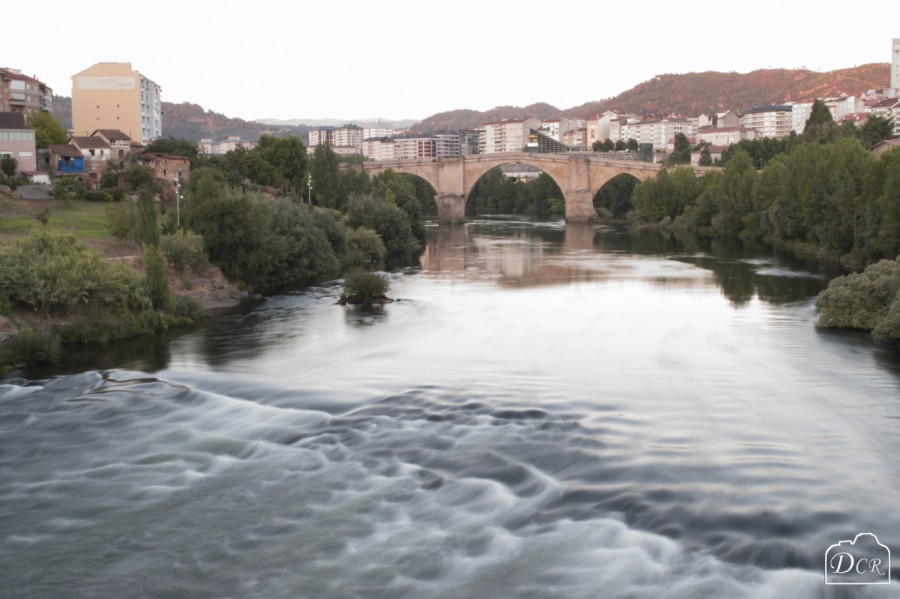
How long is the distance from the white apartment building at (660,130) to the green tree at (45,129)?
80646mm

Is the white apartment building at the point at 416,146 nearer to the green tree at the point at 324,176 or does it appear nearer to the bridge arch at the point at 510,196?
the bridge arch at the point at 510,196

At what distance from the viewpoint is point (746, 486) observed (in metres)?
8.74

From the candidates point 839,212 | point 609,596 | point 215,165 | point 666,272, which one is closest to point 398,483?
point 609,596

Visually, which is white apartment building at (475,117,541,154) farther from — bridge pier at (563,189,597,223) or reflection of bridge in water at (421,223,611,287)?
reflection of bridge in water at (421,223,611,287)

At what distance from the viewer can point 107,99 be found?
4688 cm

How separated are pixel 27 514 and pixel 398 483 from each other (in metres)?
3.45

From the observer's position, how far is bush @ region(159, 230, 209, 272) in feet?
63.8

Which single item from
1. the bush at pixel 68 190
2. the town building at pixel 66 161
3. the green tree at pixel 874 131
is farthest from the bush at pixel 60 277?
the green tree at pixel 874 131

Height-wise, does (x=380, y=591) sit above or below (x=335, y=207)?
below

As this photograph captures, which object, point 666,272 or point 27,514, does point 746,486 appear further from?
point 666,272

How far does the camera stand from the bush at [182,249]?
19.4 m

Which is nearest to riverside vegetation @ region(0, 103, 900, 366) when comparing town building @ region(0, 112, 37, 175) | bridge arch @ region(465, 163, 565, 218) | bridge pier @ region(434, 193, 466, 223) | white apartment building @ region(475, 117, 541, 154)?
town building @ region(0, 112, 37, 175)

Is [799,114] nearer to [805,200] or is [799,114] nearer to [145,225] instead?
[805,200]

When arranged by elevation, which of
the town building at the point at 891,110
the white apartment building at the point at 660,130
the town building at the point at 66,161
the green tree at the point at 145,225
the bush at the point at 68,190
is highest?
the white apartment building at the point at 660,130
